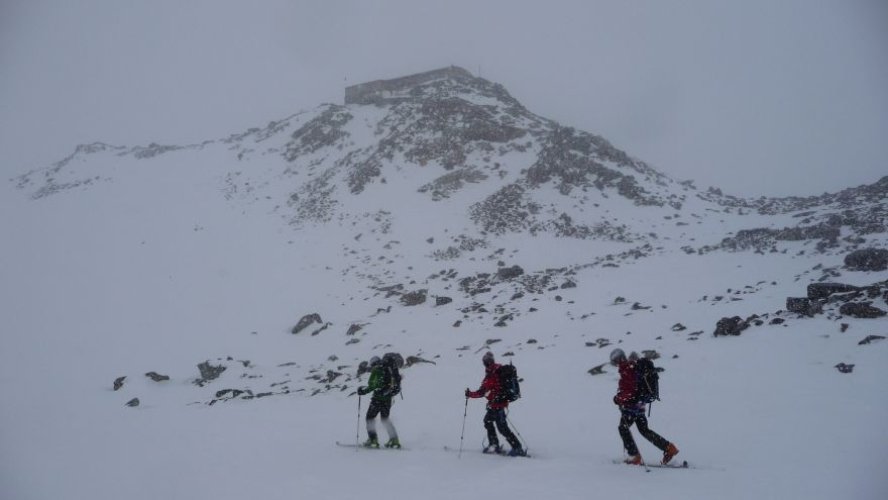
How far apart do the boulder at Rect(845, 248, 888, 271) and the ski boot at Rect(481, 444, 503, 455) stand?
17.6 metres

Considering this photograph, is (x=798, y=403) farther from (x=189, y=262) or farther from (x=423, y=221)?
(x=189, y=262)

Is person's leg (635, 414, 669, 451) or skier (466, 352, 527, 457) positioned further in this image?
skier (466, 352, 527, 457)

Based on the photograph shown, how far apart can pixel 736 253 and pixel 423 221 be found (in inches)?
805

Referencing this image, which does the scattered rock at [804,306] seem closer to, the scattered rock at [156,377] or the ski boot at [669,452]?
the ski boot at [669,452]

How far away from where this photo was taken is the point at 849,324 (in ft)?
43.7

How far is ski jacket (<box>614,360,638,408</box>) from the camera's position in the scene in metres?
8.48

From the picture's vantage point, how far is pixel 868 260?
18.3 metres

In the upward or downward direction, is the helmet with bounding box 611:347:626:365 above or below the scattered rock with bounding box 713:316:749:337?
below

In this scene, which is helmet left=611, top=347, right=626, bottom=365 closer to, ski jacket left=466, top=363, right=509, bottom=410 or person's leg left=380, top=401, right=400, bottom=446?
ski jacket left=466, top=363, right=509, bottom=410

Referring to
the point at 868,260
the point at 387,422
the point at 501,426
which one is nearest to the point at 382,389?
the point at 387,422

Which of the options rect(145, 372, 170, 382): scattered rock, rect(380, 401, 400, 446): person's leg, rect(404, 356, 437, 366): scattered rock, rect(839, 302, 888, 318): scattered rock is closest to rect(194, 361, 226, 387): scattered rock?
rect(145, 372, 170, 382): scattered rock

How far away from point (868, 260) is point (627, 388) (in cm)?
1666

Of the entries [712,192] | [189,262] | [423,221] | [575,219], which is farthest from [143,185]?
[712,192]

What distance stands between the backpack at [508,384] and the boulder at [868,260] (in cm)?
1734
